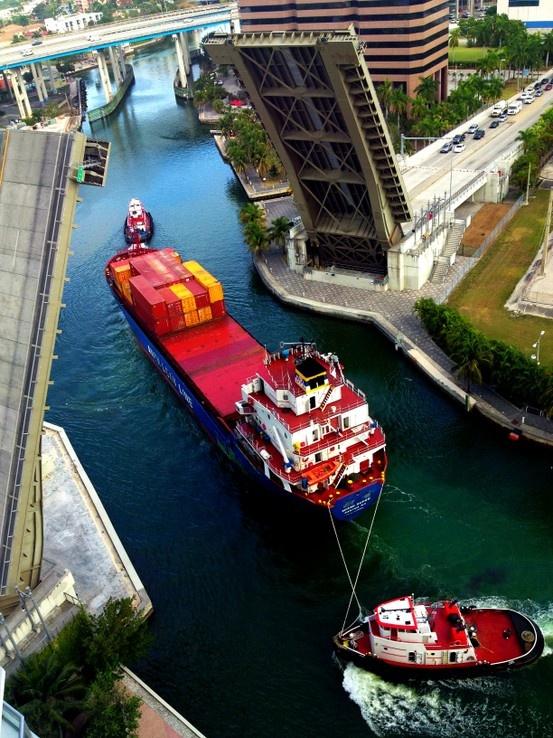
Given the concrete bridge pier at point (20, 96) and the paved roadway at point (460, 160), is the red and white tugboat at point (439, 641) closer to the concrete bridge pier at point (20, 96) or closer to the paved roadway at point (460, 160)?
the paved roadway at point (460, 160)

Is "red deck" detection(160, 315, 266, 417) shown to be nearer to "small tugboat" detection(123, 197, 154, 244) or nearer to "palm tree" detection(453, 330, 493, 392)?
"palm tree" detection(453, 330, 493, 392)

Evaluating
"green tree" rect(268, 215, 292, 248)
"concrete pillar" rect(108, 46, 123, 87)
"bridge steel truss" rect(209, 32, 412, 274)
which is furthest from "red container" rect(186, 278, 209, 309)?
"concrete pillar" rect(108, 46, 123, 87)

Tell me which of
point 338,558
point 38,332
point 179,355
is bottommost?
point 338,558

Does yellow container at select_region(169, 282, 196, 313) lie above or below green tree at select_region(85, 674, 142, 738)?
above

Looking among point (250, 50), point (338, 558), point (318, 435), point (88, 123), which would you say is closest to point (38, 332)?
point (318, 435)

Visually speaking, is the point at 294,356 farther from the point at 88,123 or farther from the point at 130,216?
the point at 88,123

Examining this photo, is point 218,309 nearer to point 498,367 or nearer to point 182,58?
point 498,367

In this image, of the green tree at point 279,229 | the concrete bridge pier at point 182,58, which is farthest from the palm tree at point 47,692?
the concrete bridge pier at point 182,58
